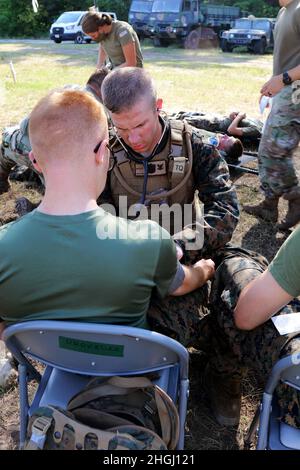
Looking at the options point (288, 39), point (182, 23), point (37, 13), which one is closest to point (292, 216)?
point (288, 39)

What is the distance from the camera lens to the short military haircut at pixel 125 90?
235 centimetres

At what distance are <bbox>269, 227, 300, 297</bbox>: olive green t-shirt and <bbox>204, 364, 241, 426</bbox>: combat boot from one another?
944 mm

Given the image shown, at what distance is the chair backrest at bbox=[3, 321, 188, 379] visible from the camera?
4.65ft

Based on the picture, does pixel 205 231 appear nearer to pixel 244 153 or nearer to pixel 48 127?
pixel 48 127

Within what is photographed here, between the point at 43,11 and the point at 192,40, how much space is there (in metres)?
14.6

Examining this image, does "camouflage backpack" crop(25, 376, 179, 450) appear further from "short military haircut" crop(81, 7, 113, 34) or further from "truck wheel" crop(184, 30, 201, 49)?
"truck wheel" crop(184, 30, 201, 49)

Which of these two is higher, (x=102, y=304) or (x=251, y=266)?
(x=102, y=304)

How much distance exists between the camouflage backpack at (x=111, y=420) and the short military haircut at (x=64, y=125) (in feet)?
2.50

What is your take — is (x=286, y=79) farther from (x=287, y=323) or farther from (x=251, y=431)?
(x=251, y=431)

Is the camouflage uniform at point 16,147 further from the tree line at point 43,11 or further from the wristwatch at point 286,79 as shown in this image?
the tree line at point 43,11

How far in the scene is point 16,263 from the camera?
1.51m

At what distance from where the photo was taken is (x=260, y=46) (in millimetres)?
20359
